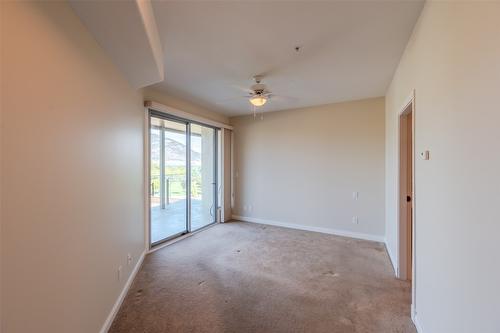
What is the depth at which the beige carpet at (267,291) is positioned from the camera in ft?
6.39

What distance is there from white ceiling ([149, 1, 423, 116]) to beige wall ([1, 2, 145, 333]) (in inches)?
29.9

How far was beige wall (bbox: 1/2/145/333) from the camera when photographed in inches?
37.7

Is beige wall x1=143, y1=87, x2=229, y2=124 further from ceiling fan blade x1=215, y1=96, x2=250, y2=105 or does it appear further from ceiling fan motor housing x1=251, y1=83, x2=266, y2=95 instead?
ceiling fan motor housing x1=251, y1=83, x2=266, y2=95

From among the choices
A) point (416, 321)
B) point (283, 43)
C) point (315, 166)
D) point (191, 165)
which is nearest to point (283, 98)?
point (315, 166)

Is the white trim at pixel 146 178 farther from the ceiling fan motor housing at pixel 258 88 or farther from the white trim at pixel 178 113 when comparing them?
the ceiling fan motor housing at pixel 258 88

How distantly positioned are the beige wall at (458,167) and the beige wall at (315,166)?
7.62 ft


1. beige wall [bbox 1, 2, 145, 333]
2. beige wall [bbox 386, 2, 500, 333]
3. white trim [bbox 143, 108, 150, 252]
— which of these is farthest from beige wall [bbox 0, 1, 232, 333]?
beige wall [bbox 386, 2, 500, 333]

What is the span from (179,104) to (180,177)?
136 cm

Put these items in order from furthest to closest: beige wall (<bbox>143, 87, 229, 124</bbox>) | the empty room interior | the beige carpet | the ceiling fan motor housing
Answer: beige wall (<bbox>143, 87, 229, 124</bbox>)
the ceiling fan motor housing
the beige carpet
the empty room interior

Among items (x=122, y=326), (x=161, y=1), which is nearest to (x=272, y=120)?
(x=161, y=1)

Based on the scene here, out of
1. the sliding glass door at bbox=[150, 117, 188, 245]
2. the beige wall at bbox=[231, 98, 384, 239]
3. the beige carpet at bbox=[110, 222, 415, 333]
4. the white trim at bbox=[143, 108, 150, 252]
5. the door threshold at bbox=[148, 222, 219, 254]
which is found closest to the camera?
the beige carpet at bbox=[110, 222, 415, 333]

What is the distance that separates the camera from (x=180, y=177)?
428 centimetres

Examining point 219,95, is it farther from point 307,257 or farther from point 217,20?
point 307,257

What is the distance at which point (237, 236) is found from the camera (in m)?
4.23
